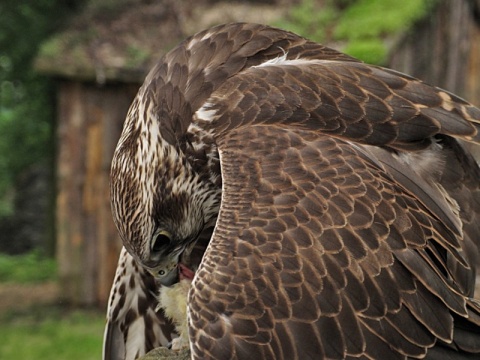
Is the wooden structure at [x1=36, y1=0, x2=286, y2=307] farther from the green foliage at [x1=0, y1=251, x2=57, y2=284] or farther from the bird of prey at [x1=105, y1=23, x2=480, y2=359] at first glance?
the bird of prey at [x1=105, y1=23, x2=480, y2=359]

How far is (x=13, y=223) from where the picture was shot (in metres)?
17.2

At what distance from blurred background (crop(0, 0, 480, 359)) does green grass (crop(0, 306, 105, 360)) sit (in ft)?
0.05

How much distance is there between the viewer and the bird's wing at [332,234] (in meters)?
3.27

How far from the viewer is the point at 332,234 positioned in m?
3.39

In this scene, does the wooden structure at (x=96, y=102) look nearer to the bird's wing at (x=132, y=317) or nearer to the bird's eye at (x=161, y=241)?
the bird's wing at (x=132, y=317)

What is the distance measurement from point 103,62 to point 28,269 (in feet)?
17.1

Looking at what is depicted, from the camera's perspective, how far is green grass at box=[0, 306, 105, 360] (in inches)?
419

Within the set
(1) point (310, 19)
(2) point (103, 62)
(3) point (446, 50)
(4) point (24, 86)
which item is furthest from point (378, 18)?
(4) point (24, 86)

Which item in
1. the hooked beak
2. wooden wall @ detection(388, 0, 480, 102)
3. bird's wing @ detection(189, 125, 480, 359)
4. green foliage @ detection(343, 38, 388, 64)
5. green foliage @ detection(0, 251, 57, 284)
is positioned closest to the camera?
bird's wing @ detection(189, 125, 480, 359)

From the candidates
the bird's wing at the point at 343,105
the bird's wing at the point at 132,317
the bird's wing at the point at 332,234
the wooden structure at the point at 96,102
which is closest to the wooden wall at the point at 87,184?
the wooden structure at the point at 96,102

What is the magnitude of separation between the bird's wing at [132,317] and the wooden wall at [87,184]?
6.36 m

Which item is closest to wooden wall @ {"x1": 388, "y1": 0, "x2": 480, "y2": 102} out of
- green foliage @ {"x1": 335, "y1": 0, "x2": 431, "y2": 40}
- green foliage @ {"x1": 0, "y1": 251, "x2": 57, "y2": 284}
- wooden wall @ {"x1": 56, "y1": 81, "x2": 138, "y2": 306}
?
green foliage @ {"x1": 335, "y1": 0, "x2": 431, "y2": 40}

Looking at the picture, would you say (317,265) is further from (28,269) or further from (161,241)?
(28,269)

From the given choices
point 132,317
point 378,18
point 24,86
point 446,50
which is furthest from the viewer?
point 24,86
